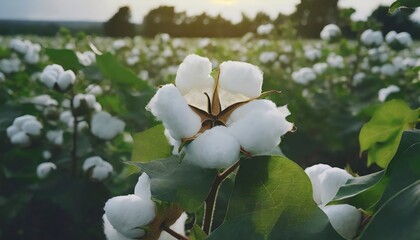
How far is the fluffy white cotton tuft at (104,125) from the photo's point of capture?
1820 millimetres

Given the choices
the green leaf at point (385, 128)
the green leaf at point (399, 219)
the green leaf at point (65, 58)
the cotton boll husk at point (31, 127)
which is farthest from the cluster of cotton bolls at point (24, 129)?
the green leaf at point (399, 219)

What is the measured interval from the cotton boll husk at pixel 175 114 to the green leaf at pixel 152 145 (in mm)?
106

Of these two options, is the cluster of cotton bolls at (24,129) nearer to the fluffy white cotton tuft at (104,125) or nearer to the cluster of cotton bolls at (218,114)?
the fluffy white cotton tuft at (104,125)

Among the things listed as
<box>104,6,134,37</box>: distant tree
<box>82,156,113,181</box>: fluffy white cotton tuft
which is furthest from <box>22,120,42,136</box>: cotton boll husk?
<box>104,6,134,37</box>: distant tree

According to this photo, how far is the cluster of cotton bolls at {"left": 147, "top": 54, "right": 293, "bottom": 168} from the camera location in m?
0.54

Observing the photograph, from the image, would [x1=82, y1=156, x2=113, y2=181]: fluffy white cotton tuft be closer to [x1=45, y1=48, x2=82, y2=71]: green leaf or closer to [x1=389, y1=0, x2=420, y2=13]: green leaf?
[x1=45, y1=48, x2=82, y2=71]: green leaf

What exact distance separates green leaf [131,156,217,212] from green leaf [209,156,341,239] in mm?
32

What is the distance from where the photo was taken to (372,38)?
3.10 metres

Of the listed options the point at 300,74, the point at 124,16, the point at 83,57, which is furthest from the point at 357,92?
the point at 124,16

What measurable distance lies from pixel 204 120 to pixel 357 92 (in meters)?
2.90

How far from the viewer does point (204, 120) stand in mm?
573

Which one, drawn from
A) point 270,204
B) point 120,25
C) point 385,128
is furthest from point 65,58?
point 120,25

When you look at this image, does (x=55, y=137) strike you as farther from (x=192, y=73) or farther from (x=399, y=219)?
(x=399, y=219)

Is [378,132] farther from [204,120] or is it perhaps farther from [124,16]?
[124,16]
